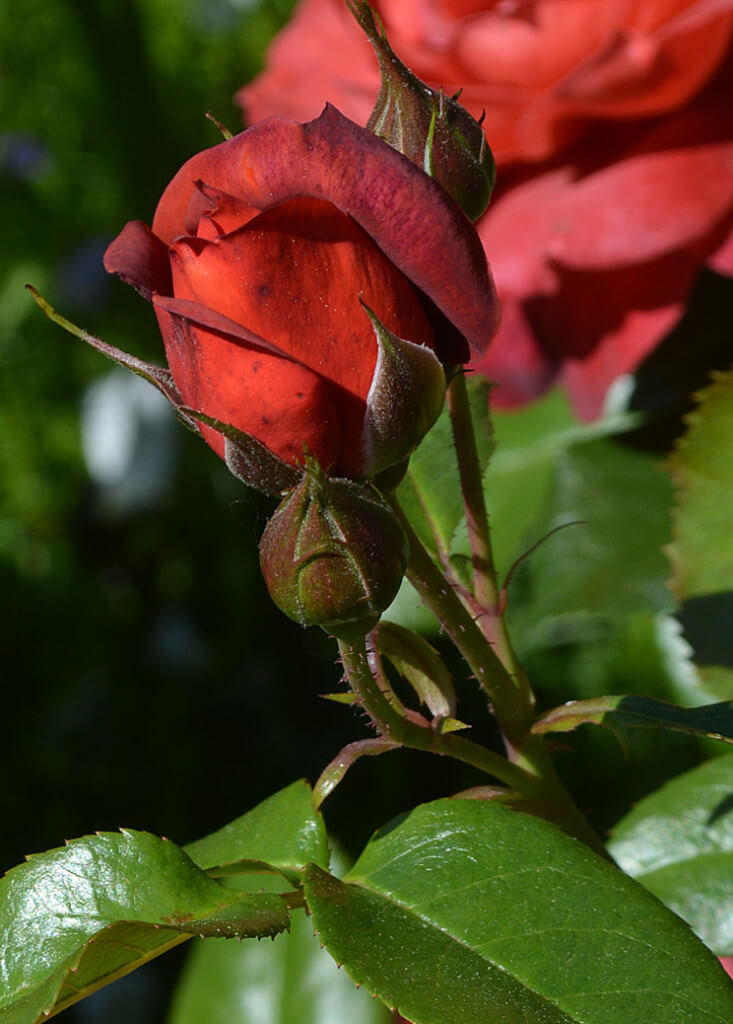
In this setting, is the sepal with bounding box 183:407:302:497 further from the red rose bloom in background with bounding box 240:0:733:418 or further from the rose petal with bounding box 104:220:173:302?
the red rose bloom in background with bounding box 240:0:733:418

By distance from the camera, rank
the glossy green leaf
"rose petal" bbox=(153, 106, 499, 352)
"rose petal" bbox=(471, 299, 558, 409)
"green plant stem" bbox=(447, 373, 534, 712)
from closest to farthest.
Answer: "rose petal" bbox=(153, 106, 499, 352) → "green plant stem" bbox=(447, 373, 534, 712) → the glossy green leaf → "rose petal" bbox=(471, 299, 558, 409)

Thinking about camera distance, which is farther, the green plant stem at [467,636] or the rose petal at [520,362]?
the rose petal at [520,362]

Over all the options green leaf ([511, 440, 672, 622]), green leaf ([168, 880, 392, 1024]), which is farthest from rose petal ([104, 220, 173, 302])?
green leaf ([168, 880, 392, 1024])

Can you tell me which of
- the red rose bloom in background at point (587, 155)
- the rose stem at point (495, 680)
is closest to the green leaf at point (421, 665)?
the rose stem at point (495, 680)

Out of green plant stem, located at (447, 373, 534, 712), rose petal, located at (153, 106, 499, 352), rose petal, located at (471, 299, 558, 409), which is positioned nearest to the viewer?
rose petal, located at (153, 106, 499, 352)

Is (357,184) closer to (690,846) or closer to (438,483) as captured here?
(438,483)

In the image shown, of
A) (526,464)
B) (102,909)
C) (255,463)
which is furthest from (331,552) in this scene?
(526,464)

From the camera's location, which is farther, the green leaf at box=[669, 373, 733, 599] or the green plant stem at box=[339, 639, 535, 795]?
the green leaf at box=[669, 373, 733, 599]

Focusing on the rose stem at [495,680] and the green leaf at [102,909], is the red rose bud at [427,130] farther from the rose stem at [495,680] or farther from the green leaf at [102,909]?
the green leaf at [102,909]
